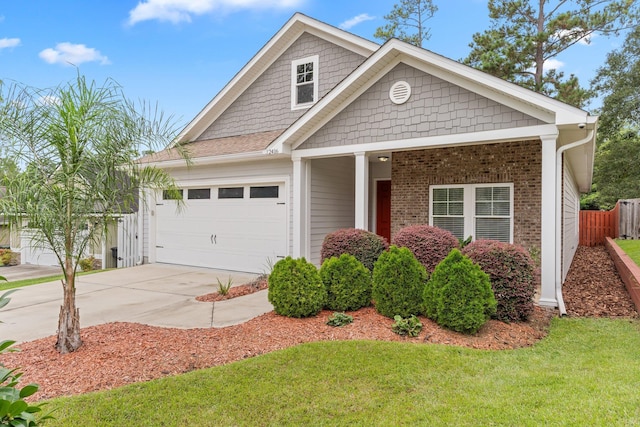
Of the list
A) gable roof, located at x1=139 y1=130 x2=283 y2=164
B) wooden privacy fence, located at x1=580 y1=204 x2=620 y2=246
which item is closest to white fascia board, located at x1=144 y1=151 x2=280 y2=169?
gable roof, located at x1=139 y1=130 x2=283 y2=164

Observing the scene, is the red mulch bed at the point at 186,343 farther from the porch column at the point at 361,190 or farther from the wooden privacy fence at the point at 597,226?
the wooden privacy fence at the point at 597,226

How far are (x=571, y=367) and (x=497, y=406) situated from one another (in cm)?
140

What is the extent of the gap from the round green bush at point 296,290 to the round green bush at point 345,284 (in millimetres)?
154

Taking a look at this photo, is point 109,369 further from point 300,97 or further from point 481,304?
point 300,97

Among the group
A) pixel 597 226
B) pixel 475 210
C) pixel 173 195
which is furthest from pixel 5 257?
pixel 597 226

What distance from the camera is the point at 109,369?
393cm

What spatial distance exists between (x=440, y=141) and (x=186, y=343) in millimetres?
5535

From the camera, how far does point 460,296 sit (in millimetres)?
5008

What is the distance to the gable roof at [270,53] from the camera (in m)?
10.5

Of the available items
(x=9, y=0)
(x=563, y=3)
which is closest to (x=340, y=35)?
(x=9, y=0)

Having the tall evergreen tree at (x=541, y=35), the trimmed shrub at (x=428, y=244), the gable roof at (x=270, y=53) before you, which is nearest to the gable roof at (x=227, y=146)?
the gable roof at (x=270, y=53)

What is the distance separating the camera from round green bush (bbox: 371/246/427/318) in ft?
18.1

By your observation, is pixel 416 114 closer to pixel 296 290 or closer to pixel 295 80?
pixel 296 290

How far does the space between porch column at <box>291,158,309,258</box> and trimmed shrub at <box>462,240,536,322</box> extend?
4.44 metres
